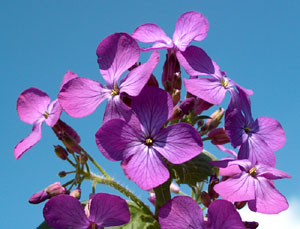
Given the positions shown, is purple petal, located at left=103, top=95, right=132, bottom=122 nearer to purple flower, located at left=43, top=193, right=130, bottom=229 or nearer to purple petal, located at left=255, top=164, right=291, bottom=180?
purple flower, located at left=43, top=193, right=130, bottom=229

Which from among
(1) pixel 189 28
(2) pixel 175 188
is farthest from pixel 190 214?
(2) pixel 175 188

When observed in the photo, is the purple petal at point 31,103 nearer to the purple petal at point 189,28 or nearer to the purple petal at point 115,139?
the purple petal at point 115,139

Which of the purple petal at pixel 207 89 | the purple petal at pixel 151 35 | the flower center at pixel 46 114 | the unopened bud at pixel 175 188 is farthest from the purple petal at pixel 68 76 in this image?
the unopened bud at pixel 175 188

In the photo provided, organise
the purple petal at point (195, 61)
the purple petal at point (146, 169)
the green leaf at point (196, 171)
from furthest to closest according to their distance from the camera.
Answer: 1. the green leaf at point (196, 171)
2. the purple petal at point (195, 61)
3. the purple petal at point (146, 169)

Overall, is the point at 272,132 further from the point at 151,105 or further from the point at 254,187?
the point at 151,105

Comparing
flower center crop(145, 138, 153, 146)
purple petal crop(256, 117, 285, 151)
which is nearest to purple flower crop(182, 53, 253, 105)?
purple petal crop(256, 117, 285, 151)

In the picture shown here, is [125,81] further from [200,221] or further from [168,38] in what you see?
[200,221]

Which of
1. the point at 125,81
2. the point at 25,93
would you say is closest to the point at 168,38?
the point at 125,81
